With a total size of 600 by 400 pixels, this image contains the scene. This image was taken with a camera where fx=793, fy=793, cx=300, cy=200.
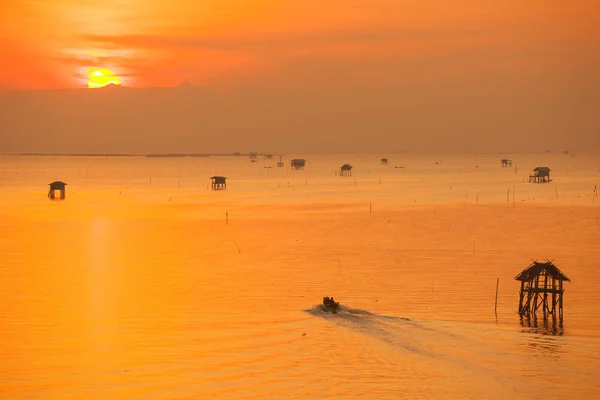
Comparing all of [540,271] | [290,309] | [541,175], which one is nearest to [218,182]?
[541,175]

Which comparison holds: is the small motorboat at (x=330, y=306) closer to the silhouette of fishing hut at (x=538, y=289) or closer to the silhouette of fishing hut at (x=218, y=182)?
the silhouette of fishing hut at (x=538, y=289)

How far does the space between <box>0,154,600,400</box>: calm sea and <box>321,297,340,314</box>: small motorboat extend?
0.26m

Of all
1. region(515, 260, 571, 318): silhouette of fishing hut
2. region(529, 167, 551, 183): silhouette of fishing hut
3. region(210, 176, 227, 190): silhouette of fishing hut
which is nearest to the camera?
region(515, 260, 571, 318): silhouette of fishing hut

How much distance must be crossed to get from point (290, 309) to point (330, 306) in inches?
56.2

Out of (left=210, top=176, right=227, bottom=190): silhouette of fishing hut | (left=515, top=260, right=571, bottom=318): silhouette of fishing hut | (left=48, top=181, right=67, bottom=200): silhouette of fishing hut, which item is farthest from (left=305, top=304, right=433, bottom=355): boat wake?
(left=210, top=176, right=227, bottom=190): silhouette of fishing hut

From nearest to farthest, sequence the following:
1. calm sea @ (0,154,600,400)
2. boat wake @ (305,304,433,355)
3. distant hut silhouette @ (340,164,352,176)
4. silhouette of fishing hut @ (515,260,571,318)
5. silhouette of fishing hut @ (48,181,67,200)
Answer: calm sea @ (0,154,600,400) < boat wake @ (305,304,433,355) < silhouette of fishing hut @ (515,260,571,318) < silhouette of fishing hut @ (48,181,67,200) < distant hut silhouette @ (340,164,352,176)

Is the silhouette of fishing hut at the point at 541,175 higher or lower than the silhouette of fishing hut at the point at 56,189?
higher

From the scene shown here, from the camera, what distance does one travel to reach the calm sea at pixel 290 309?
664 inches

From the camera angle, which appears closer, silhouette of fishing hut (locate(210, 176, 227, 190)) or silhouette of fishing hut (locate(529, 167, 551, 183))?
silhouette of fishing hut (locate(210, 176, 227, 190))

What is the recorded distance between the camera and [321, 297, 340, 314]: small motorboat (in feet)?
74.4

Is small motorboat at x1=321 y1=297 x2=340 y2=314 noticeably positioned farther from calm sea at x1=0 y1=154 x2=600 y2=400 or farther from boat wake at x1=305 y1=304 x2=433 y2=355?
calm sea at x1=0 y1=154 x2=600 y2=400

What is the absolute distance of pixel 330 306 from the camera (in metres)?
22.7

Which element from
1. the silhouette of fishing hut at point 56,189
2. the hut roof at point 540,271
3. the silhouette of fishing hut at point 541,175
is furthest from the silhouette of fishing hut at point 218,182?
the hut roof at point 540,271

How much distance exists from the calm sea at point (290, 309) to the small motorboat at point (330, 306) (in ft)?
0.85
